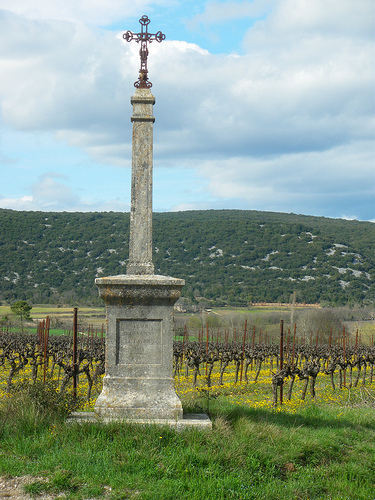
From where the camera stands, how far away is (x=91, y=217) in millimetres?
125062

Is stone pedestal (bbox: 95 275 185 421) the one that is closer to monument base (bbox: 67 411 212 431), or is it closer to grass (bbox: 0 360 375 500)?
monument base (bbox: 67 411 212 431)

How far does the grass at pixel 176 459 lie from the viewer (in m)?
4.28

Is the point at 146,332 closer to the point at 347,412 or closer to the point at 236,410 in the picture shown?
the point at 236,410

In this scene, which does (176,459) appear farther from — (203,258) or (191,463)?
(203,258)

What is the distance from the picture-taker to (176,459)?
4660 millimetres

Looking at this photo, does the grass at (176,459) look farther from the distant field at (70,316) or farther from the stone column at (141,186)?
the distant field at (70,316)

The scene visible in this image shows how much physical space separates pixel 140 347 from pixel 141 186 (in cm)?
214

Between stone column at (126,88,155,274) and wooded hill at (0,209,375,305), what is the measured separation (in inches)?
2891

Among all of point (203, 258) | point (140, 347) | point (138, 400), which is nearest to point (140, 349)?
point (140, 347)

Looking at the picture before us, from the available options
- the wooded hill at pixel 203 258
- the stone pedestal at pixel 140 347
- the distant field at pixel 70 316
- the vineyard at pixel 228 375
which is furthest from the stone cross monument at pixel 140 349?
the wooded hill at pixel 203 258

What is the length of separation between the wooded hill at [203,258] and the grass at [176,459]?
73.5m

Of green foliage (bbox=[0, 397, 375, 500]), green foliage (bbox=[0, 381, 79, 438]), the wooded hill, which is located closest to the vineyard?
green foliage (bbox=[0, 381, 79, 438])

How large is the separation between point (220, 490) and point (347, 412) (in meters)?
4.63

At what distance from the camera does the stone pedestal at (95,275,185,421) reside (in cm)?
565
